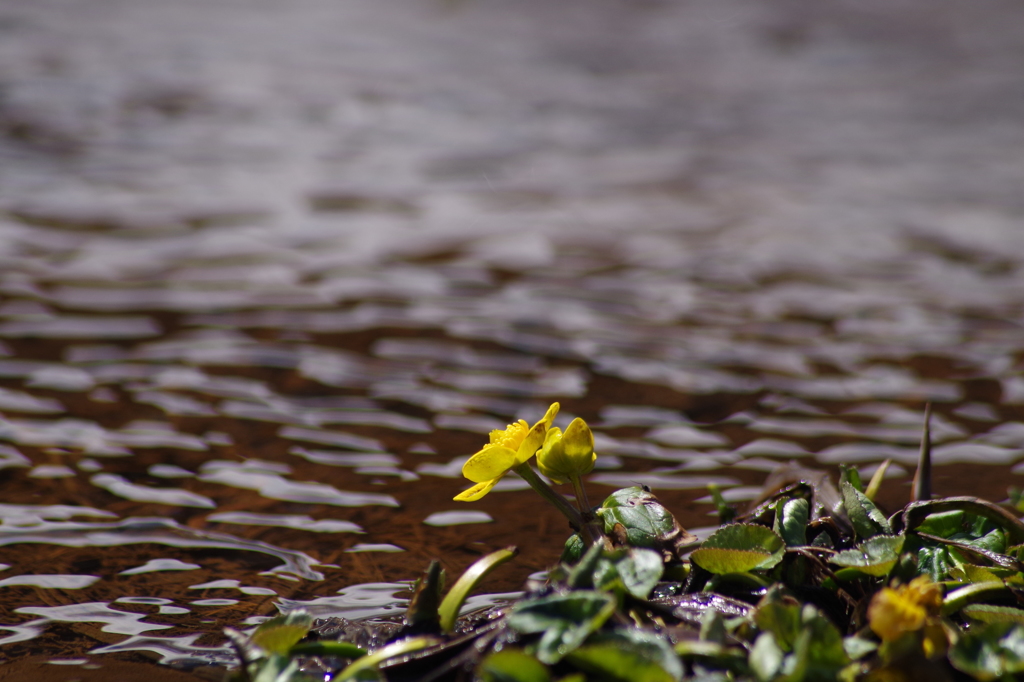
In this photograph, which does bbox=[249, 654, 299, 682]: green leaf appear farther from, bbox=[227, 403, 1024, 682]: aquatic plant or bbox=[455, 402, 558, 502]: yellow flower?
bbox=[455, 402, 558, 502]: yellow flower

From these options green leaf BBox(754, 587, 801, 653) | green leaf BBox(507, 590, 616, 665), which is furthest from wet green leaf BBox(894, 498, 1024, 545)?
green leaf BBox(507, 590, 616, 665)

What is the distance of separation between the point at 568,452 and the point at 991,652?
312 mm

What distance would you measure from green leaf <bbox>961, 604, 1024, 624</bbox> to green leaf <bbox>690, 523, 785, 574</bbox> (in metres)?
0.14

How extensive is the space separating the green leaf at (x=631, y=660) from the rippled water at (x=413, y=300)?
425 mm

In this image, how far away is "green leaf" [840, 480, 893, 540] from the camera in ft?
2.65

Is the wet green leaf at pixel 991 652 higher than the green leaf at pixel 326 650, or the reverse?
the wet green leaf at pixel 991 652

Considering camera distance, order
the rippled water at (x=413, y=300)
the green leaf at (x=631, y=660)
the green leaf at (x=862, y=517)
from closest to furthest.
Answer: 1. the green leaf at (x=631, y=660)
2. the green leaf at (x=862, y=517)
3. the rippled water at (x=413, y=300)

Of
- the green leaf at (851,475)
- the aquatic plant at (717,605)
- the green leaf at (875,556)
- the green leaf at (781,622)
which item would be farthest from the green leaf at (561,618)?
the green leaf at (851,475)

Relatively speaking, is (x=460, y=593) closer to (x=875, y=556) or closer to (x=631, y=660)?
(x=631, y=660)

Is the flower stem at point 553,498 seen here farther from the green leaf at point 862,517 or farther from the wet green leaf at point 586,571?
the green leaf at point 862,517

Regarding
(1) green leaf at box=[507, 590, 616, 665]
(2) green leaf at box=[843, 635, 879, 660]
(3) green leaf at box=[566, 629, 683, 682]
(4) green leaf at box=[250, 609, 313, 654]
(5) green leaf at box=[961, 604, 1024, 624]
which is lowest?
(5) green leaf at box=[961, 604, 1024, 624]

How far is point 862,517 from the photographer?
0.81m

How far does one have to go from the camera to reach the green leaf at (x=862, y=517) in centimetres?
81

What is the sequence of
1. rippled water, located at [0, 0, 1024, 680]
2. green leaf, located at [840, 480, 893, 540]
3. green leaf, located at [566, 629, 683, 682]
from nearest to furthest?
green leaf, located at [566, 629, 683, 682] → green leaf, located at [840, 480, 893, 540] → rippled water, located at [0, 0, 1024, 680]
